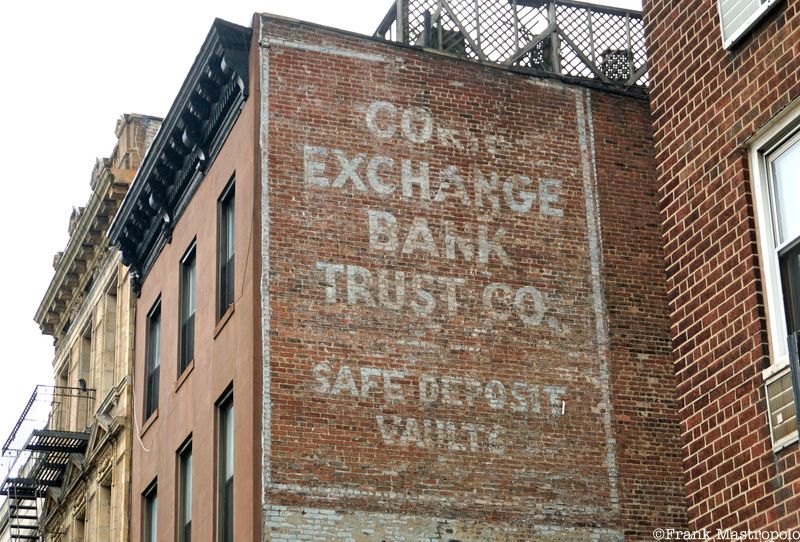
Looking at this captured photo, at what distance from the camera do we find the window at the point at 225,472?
73.0 ft

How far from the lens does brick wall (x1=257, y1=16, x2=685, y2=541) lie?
69.0ft

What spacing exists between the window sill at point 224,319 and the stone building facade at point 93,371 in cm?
670

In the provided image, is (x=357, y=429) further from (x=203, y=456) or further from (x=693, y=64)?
(x=693, y=64)

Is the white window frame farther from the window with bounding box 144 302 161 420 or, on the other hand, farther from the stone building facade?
the stone building facade

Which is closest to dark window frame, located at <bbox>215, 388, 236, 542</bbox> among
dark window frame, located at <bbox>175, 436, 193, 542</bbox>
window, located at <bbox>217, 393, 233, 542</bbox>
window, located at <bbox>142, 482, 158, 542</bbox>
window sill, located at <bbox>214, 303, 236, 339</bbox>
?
window, located at <bbox>217, 393, 233, 542</bbox>

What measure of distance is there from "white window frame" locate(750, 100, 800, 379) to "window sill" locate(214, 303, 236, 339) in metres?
11.3

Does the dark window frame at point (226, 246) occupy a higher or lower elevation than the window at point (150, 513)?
higher

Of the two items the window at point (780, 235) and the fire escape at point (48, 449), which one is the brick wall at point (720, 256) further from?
the fire escape at point (48, 449)

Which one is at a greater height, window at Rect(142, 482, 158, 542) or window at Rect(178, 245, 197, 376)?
window at Rect(178, 245, 197, 376)

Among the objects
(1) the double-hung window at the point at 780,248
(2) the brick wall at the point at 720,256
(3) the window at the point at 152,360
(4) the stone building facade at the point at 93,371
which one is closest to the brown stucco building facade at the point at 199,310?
(3) the window at the point at 152,360

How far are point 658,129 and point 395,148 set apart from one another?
9157 mm

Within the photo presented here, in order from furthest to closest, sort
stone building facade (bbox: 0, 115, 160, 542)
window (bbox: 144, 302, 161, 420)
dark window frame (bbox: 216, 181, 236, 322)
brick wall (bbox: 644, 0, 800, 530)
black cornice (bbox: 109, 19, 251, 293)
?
1. stone building facade (bbox: 0, 115, 160, 542)
2. window (bbox: 144, 302, 161, 420)
3. dark window frame (bbox: 216, 181, 236, 322)
4. black cornice (bbox: 109, 19, 251, 293)
5. brick wall (bbox: 644, 0, 800, 530)

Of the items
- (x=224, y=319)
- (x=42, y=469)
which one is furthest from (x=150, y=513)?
(x=42, y=469)

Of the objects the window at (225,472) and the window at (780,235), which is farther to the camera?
the window at (225,472)
